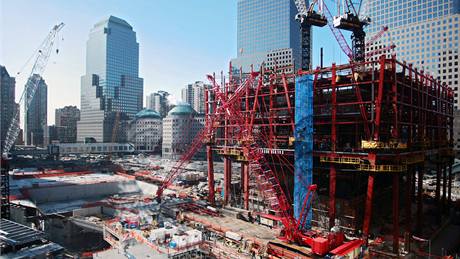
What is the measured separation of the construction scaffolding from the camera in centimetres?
4609

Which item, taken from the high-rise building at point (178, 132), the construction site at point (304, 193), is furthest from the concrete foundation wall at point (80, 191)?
the high-rise building at point (178, 132)

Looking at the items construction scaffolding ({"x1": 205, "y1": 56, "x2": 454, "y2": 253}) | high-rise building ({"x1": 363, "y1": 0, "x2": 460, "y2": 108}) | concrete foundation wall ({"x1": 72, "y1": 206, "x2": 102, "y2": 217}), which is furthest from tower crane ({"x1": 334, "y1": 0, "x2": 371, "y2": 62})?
concrete foundation wall ({"x1": 72, "y1": 206, "x2": 102, "y2": 217})

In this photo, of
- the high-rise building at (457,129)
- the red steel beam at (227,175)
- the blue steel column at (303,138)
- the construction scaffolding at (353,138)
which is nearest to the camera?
the construction scaffolding at (353,138)

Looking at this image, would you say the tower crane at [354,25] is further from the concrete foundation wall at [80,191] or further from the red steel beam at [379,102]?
the concrete foundation wall at [80,191]

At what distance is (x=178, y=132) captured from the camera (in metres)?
190

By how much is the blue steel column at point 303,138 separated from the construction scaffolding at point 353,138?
0.74ft

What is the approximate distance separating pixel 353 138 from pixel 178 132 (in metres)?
140

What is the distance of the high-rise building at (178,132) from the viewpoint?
190250 millimetres

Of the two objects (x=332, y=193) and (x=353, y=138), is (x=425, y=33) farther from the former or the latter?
(x=332, y=193)

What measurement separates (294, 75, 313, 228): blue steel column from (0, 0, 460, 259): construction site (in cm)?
16

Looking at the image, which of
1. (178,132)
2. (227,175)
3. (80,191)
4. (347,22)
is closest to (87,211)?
(80,191)

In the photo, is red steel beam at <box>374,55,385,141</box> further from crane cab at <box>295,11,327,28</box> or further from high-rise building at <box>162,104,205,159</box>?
high-rise building at <box>162,104,205,159</box>

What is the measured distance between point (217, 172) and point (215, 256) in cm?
8449

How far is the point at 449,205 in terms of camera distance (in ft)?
231
